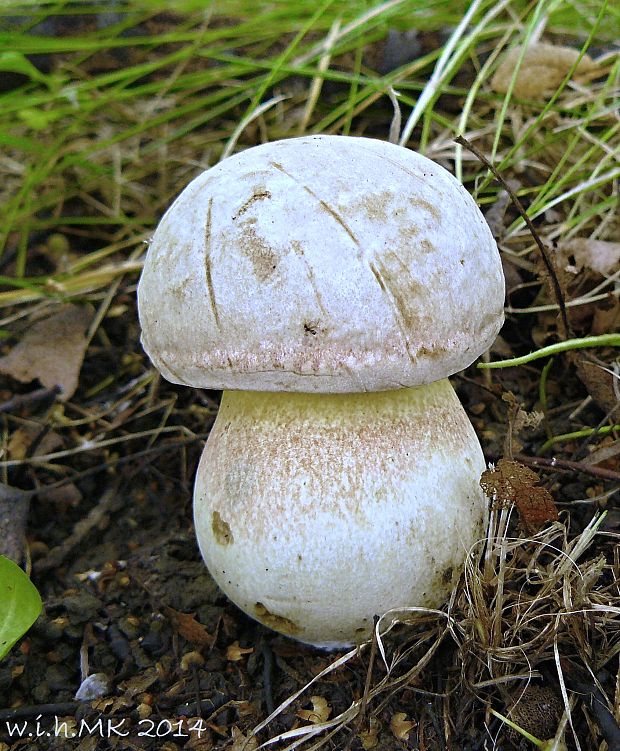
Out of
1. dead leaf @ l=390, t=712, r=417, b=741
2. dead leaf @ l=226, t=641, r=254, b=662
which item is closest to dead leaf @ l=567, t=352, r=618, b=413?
dead leaf @ l=390, t=712, r=417, b=741

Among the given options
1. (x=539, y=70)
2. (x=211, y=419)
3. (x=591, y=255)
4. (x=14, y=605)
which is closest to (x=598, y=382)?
(x=591, y=255)

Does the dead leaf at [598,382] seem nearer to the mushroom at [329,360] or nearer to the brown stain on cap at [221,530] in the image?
the mushroom at [329,360]

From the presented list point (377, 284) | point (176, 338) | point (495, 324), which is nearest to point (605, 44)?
point (495, 324)

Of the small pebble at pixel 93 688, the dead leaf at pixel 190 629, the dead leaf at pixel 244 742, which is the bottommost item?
the small pebble at pixel 93 688

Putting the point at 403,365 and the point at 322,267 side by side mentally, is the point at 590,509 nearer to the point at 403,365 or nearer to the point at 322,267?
the point at 403,365

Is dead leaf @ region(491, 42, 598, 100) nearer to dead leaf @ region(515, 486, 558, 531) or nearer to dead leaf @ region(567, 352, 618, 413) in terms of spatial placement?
dead leaf @ region(567, 352, 618, 413)

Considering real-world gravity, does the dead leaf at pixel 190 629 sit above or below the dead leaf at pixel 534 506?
below

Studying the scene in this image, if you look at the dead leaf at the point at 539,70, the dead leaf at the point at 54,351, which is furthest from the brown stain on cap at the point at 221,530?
the dead leaf at the point at 539,70
